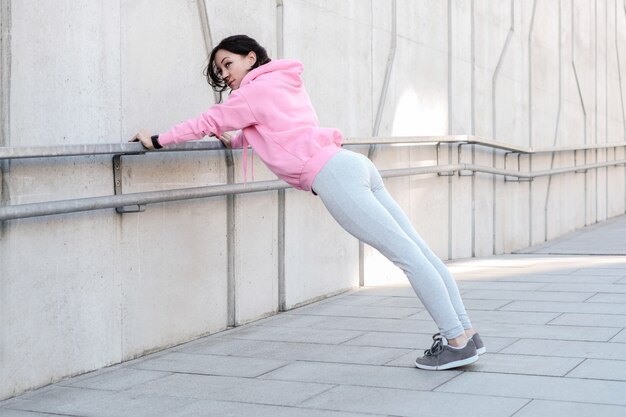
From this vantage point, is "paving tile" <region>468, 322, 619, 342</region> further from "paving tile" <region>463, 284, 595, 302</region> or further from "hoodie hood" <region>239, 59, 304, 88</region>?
"hoodie hood" <region>239, 59, 304, 88</region>

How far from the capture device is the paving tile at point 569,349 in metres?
4.61

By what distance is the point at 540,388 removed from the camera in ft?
13.0

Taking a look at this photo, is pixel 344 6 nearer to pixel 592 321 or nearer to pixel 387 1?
pixel 387 1

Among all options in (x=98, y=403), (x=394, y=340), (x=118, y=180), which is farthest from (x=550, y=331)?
(x=98, y=403)

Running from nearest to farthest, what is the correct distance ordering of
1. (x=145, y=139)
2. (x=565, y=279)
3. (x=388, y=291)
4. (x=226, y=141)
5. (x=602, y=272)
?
(x=145, y=139) → (x=226, y=141) → (x=388, y=291) → (x=565, y=279) → (x=602, y=272)

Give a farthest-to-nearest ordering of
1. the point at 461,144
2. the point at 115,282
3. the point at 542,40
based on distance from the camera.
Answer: the point at 542,40, the point at 461,144, the point at 115,282

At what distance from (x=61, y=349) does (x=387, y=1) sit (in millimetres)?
4413

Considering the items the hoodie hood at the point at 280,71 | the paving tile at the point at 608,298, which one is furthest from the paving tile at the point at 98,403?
the paving tile at the point at 608,298

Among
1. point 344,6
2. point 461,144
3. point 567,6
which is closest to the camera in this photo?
point 344,6

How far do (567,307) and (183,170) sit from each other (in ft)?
7.93

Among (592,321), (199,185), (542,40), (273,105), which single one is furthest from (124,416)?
(542,40)

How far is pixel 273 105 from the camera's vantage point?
173 inches

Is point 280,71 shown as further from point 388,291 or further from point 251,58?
point 388,291

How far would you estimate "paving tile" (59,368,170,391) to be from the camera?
14.2ft
